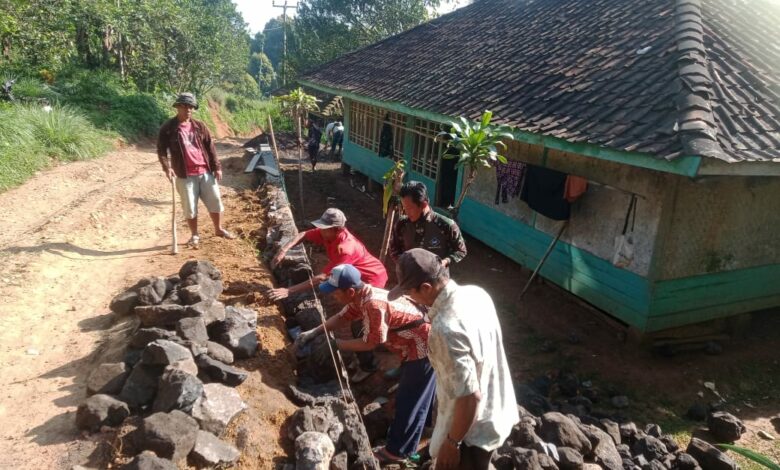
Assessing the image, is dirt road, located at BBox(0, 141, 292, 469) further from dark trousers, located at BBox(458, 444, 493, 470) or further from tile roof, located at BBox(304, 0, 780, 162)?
tile roof, located at BBox(304, 0, 780, 162)

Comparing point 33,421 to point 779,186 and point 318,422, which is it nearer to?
point 318,422

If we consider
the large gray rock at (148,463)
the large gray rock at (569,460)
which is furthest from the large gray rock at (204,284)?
the large gray rock at (569,460)

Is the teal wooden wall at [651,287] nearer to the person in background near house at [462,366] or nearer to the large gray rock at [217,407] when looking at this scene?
the person in background near house at [462,366]

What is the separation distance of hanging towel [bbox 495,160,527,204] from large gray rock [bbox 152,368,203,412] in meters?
5.29


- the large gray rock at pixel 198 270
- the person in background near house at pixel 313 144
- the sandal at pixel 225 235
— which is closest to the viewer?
the large gray rock at pixel 198 270

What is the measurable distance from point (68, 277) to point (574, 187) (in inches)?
233

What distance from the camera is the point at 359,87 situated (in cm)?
1131

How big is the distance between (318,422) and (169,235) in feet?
15.7

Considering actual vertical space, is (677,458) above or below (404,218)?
below

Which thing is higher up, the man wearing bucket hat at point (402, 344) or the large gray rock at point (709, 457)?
the man wearing bucket hat at point (402, 344)

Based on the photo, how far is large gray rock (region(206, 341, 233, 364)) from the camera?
13.0 feet

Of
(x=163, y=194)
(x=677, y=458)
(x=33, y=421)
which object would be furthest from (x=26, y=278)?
(x=677, y=458)

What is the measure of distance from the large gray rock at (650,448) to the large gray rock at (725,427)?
0.89 metres

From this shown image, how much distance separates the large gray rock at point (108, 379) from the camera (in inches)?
139
